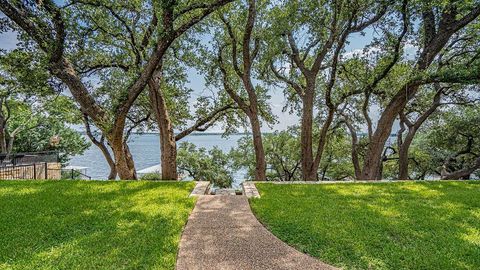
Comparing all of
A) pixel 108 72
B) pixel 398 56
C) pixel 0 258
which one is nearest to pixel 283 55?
pixel 398 56

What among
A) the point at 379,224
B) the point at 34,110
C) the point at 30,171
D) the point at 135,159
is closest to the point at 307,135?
the point at 379,224

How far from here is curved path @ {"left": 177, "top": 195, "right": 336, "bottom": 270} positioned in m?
2.77

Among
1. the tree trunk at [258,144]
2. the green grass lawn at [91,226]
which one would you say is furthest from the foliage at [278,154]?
the green grass lawn at [91,226]

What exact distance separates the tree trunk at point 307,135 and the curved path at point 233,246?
541cm

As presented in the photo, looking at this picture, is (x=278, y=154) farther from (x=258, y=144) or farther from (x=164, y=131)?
(x=164, y=131)

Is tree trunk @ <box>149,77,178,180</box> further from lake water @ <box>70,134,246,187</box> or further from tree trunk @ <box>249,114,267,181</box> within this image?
lake water @ <box>70,134,246,187</box>

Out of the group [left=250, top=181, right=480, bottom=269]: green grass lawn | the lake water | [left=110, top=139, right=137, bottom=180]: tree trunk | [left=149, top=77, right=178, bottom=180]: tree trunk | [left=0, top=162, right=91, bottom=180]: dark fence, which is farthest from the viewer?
the lake water

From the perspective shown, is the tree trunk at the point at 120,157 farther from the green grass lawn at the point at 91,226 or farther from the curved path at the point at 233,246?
the curved path at the point at 233,246

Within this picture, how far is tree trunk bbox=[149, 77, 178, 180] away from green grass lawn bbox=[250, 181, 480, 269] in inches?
134

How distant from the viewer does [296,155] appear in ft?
54.6

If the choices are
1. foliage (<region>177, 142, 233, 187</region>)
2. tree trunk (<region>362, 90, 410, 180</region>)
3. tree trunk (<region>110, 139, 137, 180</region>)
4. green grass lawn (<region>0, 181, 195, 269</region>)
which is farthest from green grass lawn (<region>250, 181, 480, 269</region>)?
foliage (<region>177, 142, 233, 187</region>)

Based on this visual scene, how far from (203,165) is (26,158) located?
10.6 m

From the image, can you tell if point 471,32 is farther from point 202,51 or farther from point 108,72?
point 108,72

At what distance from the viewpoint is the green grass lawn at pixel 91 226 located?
9.12 ft
